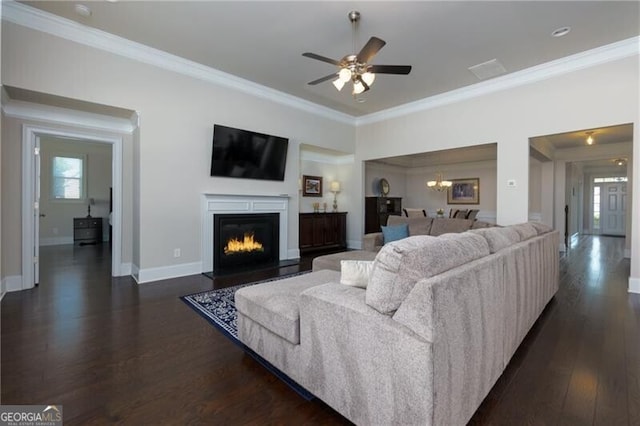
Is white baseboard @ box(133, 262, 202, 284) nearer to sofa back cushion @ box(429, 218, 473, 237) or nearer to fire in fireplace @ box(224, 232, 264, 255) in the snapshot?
fire in fireplace @ box(224, 232, 264, 255)

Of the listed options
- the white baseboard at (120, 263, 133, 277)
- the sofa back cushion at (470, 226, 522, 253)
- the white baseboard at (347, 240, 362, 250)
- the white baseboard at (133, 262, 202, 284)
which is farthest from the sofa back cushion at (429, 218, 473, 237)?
the white baseboard at (120, 263, 133, 277)

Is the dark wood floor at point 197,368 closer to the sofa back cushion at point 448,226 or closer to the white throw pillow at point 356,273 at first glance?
the white throw pillow at point 356,273

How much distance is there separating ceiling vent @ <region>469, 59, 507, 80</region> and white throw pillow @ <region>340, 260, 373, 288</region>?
408 centimetres

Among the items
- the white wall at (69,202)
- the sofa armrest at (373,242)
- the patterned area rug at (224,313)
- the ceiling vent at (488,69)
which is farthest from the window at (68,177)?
the ceiling vent at (488,69)

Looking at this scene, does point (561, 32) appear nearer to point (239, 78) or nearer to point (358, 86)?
point (358, 86)

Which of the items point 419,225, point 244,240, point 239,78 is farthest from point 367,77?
point 244,240

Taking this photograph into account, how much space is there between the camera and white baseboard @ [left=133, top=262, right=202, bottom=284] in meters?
4.05

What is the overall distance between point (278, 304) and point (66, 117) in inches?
166

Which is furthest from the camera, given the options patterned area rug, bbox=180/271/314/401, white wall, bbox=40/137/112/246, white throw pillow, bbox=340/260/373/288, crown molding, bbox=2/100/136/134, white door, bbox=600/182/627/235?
white door, bbox=600/182/627/235

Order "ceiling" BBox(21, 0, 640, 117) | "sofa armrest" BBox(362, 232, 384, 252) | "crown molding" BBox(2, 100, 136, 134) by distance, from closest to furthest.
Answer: "ceiling" BBox(21, 0, 640, 117) → "crown molding" BBox(2, 100, 136, 134) → "sofa armrest" BBox(362, 232, 384, 252)

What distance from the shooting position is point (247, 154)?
500 centimetres

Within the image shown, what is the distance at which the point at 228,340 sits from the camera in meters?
2.40

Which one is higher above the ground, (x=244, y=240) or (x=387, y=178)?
(x=387, y=178)

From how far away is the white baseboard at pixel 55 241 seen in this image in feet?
25.0
